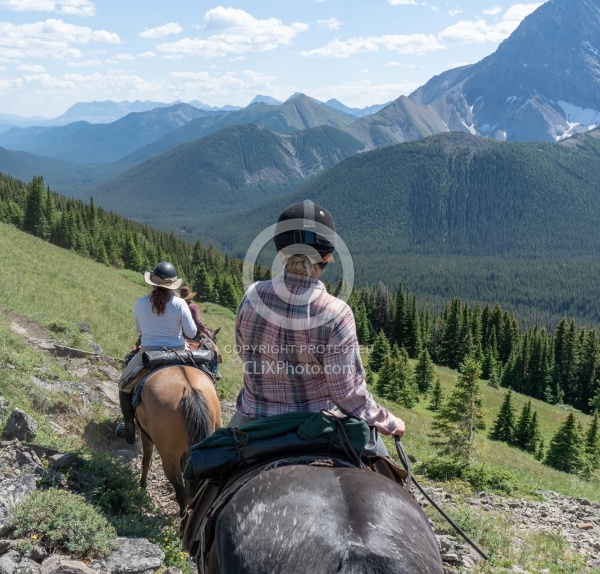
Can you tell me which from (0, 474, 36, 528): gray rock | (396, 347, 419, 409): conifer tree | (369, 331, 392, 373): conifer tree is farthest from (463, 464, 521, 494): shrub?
(369, 331, 392, 373): conifer tree

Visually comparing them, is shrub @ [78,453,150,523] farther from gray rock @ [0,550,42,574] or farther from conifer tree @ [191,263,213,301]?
conifer tree @ [191,263,213,301]

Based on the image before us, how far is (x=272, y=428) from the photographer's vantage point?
375 cm

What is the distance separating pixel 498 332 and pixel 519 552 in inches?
3051

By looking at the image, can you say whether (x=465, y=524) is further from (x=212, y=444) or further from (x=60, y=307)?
(x=60, y=307)

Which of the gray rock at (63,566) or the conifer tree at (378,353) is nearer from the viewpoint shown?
the gray rock at (63,566)

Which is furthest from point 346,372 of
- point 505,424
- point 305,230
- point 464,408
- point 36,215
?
point 36,215

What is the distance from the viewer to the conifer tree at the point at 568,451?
101 feet

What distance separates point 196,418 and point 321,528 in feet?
13.6

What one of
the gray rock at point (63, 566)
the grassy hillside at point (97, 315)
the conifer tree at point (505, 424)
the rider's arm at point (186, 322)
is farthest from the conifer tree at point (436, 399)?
the gray rock at point (63, 566)

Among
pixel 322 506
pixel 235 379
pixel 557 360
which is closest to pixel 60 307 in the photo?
pixel 235 379

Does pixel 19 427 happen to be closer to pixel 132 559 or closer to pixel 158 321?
pixel 158 321

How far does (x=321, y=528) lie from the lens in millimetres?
2801

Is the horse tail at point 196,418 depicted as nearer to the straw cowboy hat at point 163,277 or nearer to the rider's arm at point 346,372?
the straw cowboy hat at point 163,277

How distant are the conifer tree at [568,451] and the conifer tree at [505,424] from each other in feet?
26.0
